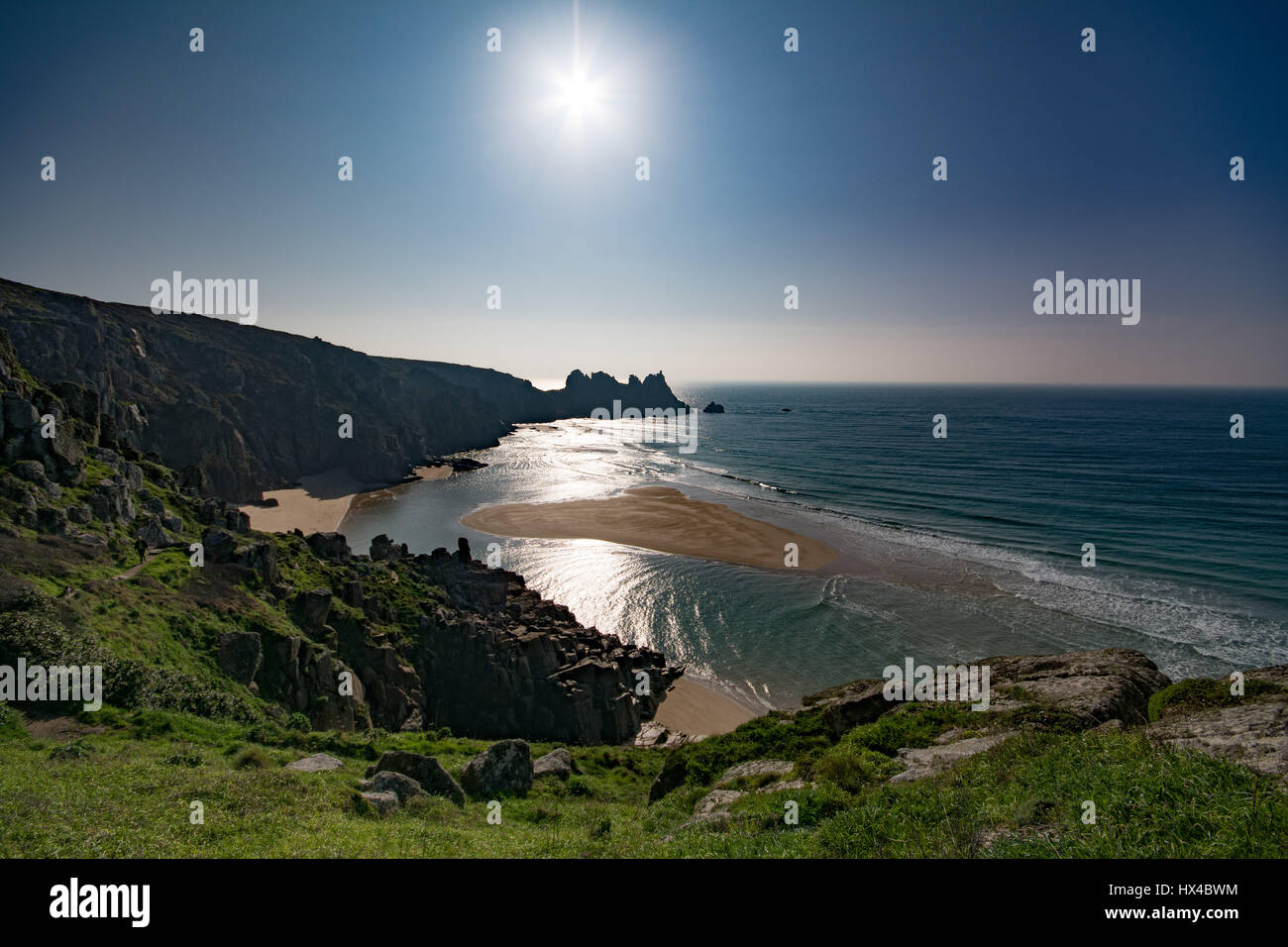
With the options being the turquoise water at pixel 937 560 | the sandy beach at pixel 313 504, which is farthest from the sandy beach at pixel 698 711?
the sandy beach at pixel 313 504

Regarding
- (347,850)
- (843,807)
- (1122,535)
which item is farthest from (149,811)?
(1122,535)

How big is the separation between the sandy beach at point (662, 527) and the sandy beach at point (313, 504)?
673 inches

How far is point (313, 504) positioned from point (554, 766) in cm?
6709

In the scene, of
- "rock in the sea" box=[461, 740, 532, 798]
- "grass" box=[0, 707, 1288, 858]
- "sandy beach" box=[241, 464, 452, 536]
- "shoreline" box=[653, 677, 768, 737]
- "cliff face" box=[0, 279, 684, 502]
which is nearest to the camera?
"grass" box=[0, 707, 1288, 858]

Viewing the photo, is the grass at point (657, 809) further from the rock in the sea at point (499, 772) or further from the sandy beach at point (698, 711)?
the sandy beach at point (698, 711)

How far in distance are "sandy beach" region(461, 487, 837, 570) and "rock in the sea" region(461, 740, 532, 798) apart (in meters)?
33.1

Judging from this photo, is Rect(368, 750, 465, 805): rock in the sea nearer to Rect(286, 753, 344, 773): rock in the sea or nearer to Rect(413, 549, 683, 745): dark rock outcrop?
Rect(286, 753, 344, 773): rock in the sea

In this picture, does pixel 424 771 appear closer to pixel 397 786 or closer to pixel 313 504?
pixel 397 786

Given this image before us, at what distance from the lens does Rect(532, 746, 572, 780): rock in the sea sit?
15.3 metres

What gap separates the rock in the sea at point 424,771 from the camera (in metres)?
12.6

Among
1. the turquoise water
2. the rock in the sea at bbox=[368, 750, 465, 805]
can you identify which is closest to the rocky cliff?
the rock in the sea at bbox=[368, 750, 465, 805]

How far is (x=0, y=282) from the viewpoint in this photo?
66.4 m
